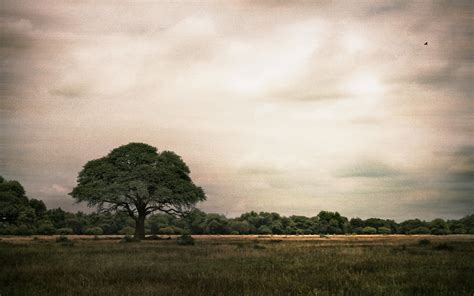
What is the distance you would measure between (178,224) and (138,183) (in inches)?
1574

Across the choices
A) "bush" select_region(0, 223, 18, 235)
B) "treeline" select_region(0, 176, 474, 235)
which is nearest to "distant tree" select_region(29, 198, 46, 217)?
"treeline" select_region(0, 176, 474, 235)

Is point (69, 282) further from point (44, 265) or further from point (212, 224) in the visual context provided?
point (212, 224)

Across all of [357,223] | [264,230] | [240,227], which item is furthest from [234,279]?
[357,223]

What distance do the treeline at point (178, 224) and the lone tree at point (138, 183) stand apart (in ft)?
7.96

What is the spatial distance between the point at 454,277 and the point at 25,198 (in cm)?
5775

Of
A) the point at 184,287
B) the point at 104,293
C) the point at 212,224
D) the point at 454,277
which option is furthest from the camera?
the point at 212,224

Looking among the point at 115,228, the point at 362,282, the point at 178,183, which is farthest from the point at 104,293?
the point at 115,228

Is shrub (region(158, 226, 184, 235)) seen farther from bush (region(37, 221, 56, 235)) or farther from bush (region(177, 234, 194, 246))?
bush (region(177, 234, 194, 246))

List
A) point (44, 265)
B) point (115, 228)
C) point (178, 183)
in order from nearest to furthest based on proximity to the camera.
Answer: point (44, 265) < point (178, 183) < point (115, 228)

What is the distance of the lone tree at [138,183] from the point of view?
48000mm

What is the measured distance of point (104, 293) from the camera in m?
12.5

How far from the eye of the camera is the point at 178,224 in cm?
8550

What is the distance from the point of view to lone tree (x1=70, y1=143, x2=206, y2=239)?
48.0m

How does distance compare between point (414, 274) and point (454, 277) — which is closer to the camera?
point (454, 277)
